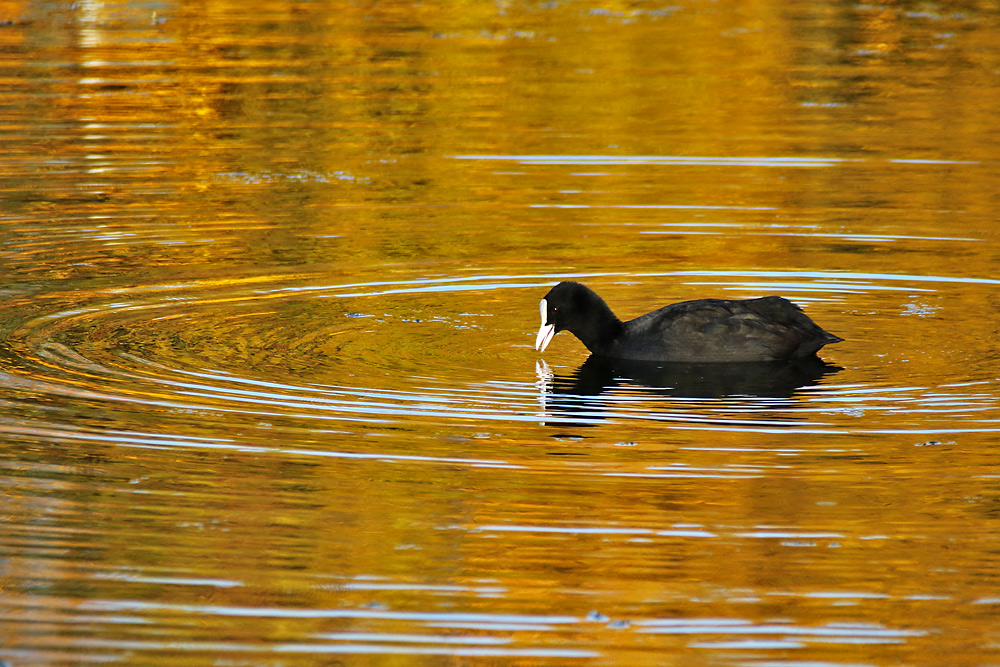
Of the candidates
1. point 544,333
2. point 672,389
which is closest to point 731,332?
point 672,389

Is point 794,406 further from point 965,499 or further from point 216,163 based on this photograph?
point 216,163

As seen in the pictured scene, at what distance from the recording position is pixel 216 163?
1731 cm

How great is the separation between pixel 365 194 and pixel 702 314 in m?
6.50

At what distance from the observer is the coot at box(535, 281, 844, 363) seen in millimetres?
10016

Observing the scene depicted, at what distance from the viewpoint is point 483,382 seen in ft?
31.2

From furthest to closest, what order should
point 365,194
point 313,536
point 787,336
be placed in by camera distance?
1. point 365,194
2. point 787,336
3. point 313,536

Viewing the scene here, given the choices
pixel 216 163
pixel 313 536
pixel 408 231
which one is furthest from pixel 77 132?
pixel 313 536

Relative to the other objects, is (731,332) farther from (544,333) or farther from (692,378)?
(544,333)

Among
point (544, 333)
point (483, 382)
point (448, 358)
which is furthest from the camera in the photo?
point (544, 333)

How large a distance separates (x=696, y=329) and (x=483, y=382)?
150cm

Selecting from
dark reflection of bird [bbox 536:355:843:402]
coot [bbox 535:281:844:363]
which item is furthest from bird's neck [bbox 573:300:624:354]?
dark reflection of bird [bbox 536:355:843:402]

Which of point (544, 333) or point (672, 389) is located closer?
point (672, 389)

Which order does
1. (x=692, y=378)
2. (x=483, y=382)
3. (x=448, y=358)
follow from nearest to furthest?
(x=483, y=382) < (x=692, y=378) < (x=448, y=358)

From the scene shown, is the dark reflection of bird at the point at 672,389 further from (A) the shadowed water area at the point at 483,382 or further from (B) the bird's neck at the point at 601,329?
(B) the bird's neck at the point at 601,329
